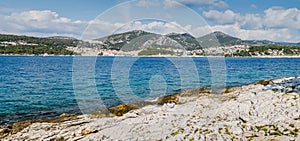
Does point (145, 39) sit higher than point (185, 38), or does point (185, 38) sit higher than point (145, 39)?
point (185, 38)

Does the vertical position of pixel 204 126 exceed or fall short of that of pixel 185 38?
it falls short

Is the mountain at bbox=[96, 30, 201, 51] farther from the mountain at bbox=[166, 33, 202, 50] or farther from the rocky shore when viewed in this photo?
the rocky shore

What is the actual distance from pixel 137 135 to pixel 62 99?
60.0 feet

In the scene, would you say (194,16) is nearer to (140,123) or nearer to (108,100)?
(140,123)

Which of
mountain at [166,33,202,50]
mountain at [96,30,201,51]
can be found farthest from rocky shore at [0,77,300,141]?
mountain at [166,33,202,50]

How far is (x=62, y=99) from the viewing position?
2772 cm

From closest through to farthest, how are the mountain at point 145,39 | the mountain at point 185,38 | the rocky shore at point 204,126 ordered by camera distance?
the rocky shore at point 204,126
the mountain at point 185,38
the mountain at point 145,39

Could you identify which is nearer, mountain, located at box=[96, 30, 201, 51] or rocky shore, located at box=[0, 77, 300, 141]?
rocky shore, located at box=[0, 77, 300, 141]

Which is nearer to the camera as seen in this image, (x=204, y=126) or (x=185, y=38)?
(x=204, y=126)

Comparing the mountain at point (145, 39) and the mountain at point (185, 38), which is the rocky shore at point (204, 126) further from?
the mountain at point (185, 38)

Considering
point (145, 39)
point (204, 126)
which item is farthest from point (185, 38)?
point (204, 126)

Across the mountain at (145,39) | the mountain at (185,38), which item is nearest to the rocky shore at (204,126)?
the mountain at (145,39)

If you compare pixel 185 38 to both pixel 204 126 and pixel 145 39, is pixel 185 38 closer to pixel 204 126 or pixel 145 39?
pixel 145 39

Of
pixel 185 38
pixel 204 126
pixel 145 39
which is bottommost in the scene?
pixel 204 126
